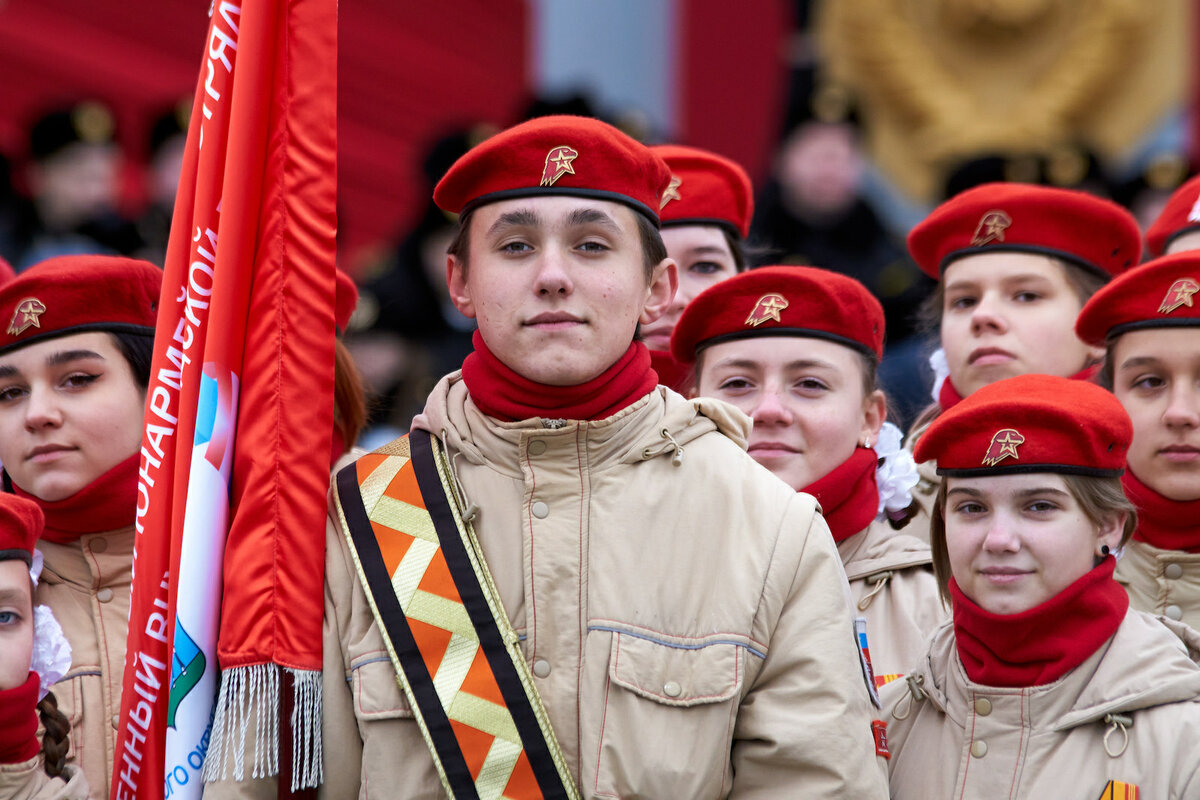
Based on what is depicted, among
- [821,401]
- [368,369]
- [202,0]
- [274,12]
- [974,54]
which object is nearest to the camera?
[274,12]

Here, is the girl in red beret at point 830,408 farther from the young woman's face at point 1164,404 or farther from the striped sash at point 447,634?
the striped sash at point 447,634

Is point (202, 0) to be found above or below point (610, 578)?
above

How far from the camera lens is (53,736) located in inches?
143

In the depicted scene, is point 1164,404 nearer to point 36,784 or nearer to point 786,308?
point 786,308

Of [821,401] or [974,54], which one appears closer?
[821,401]

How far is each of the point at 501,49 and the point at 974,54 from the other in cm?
354

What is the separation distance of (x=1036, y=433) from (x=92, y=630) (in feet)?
7.23

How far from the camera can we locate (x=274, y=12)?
11.3 feet

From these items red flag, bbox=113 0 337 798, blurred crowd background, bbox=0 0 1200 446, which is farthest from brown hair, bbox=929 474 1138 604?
blurred crowd background, bbox=0 0 1200 446

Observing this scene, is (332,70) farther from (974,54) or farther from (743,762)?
(974,54)

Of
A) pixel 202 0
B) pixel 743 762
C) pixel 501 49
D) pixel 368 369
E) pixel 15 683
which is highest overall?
pixel 501 49

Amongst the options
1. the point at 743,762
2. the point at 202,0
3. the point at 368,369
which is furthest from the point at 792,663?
the point at 202,0

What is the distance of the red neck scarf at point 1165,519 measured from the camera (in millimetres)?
4164

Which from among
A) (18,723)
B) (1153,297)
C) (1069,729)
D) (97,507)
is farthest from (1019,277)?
(18,723)
